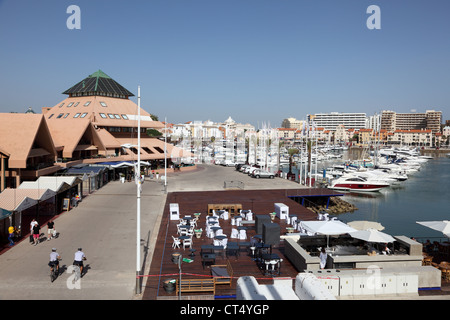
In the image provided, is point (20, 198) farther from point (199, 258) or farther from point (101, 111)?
point (101, 111)

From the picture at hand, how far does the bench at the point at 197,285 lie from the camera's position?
13.4 m

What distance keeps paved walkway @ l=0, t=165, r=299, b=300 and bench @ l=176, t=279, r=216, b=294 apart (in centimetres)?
181

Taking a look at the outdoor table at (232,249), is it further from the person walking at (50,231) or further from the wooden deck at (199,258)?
the person walking at (50,231)

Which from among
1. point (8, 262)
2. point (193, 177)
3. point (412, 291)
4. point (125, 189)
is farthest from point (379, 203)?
point (8, 262)

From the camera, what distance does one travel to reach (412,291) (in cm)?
1402

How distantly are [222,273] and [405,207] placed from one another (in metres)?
41.1

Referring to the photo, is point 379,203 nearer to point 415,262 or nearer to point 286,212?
point 286,212

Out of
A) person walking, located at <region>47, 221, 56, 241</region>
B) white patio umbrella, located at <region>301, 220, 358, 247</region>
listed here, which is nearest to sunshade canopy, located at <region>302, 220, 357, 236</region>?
white patio umbrella, located at <region>301, 220, 358, 247</region>

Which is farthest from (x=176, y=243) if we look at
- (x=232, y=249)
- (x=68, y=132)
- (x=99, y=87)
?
(x=99, y=87)

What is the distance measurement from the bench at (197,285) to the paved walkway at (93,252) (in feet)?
5.95

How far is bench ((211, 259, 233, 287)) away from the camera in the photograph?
547 inches

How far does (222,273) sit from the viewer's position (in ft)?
47.3

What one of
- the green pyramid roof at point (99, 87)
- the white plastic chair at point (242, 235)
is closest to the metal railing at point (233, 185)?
the white plastic chair at point (242, 235)
